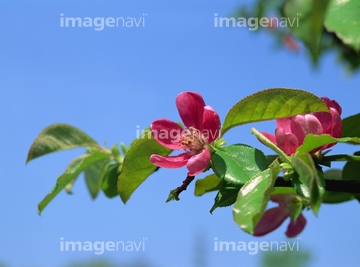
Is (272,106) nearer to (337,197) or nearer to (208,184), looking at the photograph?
(208,184)

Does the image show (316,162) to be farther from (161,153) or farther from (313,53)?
(313,53)

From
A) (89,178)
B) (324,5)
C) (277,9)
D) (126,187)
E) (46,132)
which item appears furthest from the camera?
(277,9)

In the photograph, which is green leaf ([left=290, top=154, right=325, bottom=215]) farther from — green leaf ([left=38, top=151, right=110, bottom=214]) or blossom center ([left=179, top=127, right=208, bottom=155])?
green leaf ([left=38, top=151, right=110, bottom=214])

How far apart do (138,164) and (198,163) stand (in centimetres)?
11

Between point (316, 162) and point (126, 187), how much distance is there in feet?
0.87

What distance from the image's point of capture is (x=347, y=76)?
2178 millimetres

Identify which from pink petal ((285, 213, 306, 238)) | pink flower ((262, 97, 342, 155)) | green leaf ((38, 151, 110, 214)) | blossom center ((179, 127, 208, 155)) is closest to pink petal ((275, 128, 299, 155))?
pink flower ((262, 97, 342, 155))

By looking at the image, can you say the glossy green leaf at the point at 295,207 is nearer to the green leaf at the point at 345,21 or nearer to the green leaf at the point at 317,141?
the green leaf at the point at 317,141

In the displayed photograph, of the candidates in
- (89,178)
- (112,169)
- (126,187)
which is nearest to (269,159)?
(126,187)

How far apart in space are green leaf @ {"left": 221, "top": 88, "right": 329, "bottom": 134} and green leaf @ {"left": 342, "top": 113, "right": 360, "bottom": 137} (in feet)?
0.35

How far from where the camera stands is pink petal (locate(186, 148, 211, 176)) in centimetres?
68

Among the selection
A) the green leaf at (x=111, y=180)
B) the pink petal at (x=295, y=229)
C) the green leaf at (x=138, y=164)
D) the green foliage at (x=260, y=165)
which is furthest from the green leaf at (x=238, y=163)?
the green leaf at (x=111, y=180)

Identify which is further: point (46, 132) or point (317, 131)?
point (46, 132)

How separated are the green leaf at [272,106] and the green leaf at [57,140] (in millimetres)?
411
